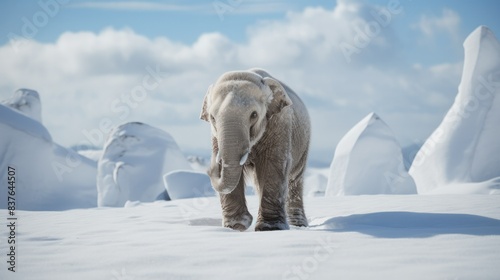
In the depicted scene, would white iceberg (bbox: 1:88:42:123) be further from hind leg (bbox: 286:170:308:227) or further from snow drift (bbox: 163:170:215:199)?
hind leg (bbox: 286:170:308:227)

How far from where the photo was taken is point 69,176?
19.5 m

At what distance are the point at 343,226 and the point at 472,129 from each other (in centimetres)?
1193

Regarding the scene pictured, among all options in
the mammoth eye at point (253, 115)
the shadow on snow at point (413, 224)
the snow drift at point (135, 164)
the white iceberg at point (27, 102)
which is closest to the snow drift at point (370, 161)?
the snow drift at point (135, 164)

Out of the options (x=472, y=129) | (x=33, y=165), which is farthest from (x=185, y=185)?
(x=472, y=129)

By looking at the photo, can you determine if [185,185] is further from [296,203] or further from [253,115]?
[253,115]

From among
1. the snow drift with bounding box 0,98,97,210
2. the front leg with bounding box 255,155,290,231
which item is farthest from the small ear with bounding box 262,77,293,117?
the snow drift with bounding box 0,98,97,210

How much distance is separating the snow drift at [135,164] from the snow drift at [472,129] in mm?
10013

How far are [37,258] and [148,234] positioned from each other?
104 cm

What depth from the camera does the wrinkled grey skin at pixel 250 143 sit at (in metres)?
4.34

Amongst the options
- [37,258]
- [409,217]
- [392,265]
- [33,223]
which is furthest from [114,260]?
[33,223]

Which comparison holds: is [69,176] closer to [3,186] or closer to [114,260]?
[3,186]

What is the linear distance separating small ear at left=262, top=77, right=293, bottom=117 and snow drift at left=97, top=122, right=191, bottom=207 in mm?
14071

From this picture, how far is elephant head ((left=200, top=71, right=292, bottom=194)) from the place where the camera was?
430cm

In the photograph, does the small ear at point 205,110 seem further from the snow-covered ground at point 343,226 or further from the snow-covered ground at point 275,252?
the snow-covered ground at point 275,252
